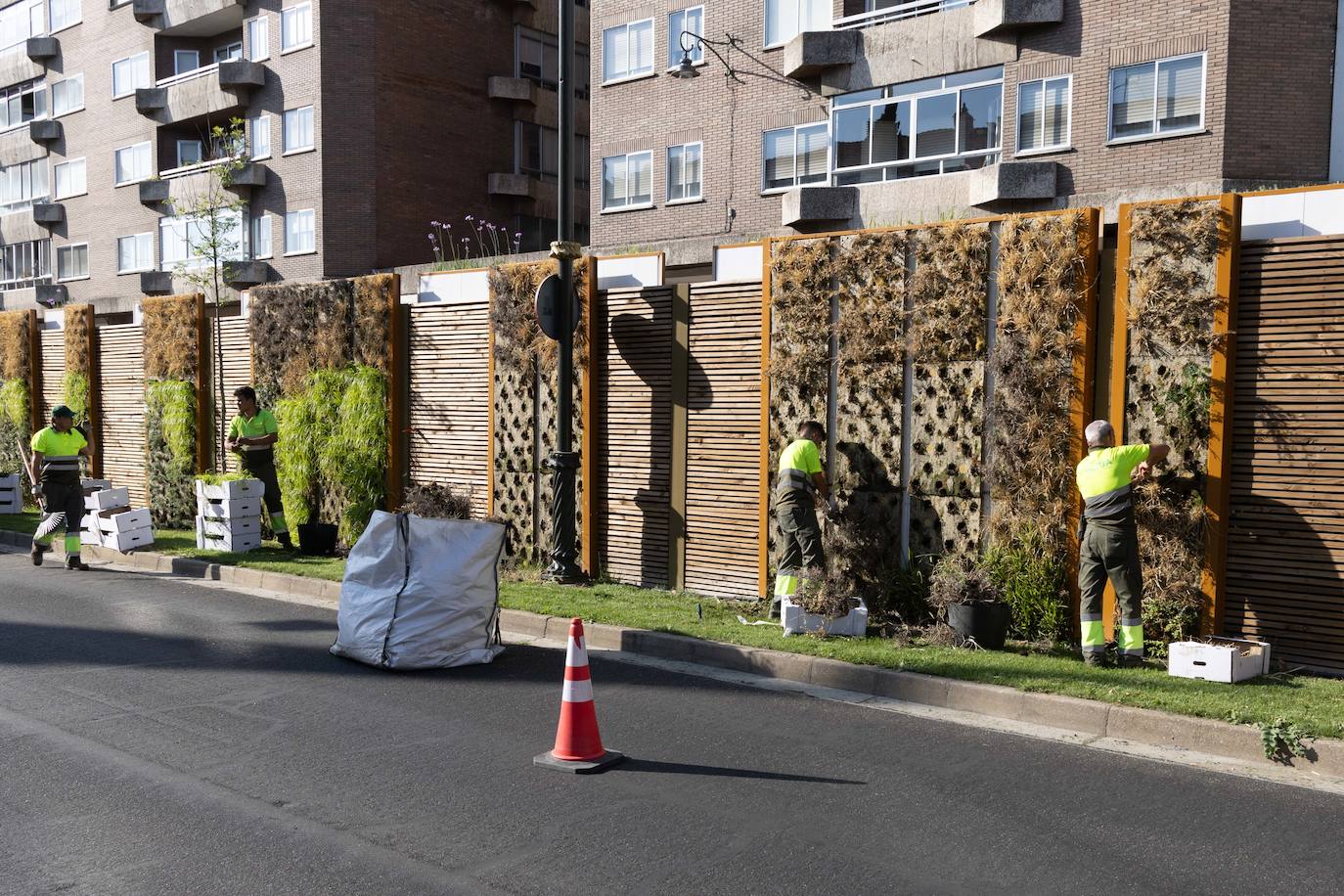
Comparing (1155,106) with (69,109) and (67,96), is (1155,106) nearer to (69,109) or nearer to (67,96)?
(69,109)

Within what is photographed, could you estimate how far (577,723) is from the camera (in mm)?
6508

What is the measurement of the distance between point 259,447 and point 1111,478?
37.1ft

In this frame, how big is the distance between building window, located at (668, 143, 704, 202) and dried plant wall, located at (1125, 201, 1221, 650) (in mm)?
18035

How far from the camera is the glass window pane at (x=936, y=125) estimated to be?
72.8 feet

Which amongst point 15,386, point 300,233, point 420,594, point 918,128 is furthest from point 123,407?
point 918,128

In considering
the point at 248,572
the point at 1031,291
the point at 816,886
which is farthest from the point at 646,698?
the point at 248,572

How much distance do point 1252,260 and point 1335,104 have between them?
12697 millimetres

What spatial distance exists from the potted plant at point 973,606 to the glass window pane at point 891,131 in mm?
15074

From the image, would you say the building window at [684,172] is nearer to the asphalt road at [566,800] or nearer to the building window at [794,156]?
the building window at [794,156]

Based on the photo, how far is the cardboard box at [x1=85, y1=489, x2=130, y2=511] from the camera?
15.6m

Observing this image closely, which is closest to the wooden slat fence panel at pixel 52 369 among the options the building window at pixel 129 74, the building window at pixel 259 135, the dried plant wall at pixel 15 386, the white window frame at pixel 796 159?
the dried plant wall at pixel 15 386

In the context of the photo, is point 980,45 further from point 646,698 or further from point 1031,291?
point 646,698

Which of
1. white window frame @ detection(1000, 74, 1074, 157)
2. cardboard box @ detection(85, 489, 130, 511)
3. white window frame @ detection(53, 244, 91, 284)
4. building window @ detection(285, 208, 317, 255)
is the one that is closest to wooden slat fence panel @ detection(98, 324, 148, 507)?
cardboard box @ detection(85, 489, 130, 511)

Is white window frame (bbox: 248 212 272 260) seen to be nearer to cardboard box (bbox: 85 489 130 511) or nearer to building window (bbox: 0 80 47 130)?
building window (bbox: 0 80 47 130)
